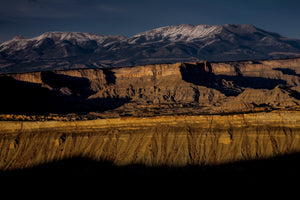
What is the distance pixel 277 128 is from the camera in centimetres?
4391

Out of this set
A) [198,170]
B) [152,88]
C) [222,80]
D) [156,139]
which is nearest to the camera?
[198,170]

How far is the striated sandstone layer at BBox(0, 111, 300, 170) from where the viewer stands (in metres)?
43.3

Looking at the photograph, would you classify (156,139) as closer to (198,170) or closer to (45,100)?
(198,170)

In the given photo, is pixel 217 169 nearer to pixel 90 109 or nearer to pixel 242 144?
pixel 242 144

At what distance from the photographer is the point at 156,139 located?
156ft

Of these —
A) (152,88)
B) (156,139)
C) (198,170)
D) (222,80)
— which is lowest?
(152,88)

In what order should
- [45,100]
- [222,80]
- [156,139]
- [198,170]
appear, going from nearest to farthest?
[198,170] < [156,139] < [45,100] < [222,80]

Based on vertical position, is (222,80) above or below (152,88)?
above

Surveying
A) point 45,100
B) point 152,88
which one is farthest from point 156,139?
point 152,88

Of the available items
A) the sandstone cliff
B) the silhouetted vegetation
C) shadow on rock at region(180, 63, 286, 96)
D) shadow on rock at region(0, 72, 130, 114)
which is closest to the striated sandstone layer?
the silhouetted vegetation

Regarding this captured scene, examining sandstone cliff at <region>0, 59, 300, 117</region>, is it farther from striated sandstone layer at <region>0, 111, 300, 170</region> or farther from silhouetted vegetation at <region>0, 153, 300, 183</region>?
silhouetted vegetation at <region>0, 153, 300, 183</region>

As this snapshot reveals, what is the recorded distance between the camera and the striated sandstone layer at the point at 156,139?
43.3 m

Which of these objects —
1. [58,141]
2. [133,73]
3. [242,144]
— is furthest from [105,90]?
[242,144]

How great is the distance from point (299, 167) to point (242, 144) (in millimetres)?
6878
